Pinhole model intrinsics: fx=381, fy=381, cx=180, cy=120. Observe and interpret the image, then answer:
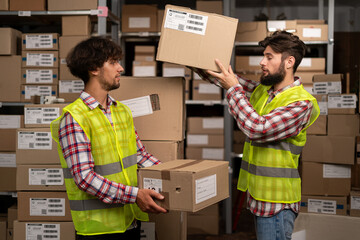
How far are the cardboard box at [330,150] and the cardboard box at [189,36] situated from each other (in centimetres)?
158

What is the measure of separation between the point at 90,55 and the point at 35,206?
1087 millimetres

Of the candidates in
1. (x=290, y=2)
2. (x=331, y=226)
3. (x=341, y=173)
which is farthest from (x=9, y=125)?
(x=290, y=2)

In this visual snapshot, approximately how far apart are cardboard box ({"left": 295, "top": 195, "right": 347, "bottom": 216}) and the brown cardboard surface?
71.2 inches

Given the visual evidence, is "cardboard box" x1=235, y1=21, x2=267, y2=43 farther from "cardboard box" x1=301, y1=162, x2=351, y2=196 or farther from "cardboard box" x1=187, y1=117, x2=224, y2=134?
"cardboard box" x1=301, y1=162, x2=351, y2=196

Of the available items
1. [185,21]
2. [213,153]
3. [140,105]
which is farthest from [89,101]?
[213,153]

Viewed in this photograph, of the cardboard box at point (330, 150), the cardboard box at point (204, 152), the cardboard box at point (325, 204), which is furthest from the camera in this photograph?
the cardboard box at point (204, 152)

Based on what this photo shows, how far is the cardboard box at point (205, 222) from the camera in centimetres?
348

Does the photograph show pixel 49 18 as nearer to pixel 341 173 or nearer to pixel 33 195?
pixel 33 195

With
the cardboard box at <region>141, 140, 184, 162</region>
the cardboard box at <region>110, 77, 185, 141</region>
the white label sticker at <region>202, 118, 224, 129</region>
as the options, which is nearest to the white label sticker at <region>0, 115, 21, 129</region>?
the cardboard box at <region>110, 77, 185, 141</region>

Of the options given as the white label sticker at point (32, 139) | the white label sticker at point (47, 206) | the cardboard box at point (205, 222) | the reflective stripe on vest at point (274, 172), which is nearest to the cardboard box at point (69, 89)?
the white label sticker at point (32, 139)

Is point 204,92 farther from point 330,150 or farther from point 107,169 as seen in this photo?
point 107,169

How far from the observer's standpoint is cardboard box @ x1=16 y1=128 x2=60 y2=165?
7.04 feet

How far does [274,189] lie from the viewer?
1.68 m

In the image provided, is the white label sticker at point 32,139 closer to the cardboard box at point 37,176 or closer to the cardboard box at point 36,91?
the cardboard box at point 37,176
